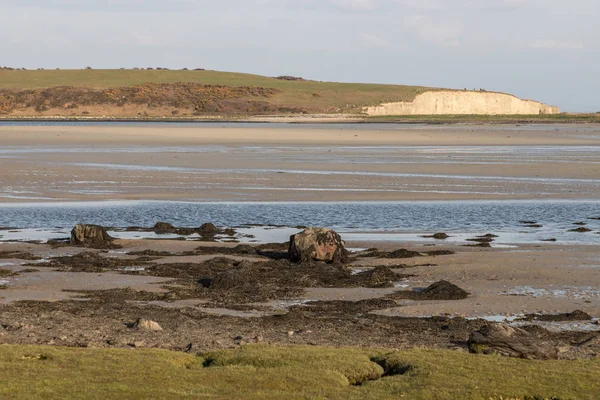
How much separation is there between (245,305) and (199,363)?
4826mm

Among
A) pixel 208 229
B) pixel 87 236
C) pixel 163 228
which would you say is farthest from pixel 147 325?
pixel 163 228

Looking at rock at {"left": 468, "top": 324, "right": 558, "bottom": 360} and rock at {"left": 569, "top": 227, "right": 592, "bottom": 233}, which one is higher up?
rock at {"left": 468, "top": 324, "right": 558, "bottom": 360}

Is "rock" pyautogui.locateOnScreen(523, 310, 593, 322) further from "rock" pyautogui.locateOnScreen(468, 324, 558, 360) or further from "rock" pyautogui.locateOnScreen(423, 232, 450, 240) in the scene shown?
"rock" pyautogui.locateOnScreen(423, 232, 450, 240)

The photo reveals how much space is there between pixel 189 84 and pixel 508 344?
156076 mm

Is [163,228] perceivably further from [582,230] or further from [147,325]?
[147,325]

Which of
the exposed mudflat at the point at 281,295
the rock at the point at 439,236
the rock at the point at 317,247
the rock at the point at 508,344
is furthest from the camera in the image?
the rock at the point at 439,236

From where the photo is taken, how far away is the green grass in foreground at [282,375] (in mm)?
8672

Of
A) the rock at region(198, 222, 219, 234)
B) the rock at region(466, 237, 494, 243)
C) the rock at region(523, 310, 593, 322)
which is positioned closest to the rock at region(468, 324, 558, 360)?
the rock at region(523, 310, 593, 322)

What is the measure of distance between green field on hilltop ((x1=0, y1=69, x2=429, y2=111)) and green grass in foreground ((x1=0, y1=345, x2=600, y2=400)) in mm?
141829

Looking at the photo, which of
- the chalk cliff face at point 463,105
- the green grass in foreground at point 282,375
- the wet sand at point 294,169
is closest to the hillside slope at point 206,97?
the chalk cliff face at point 463,105

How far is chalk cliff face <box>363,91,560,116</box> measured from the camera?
15912 centimetres

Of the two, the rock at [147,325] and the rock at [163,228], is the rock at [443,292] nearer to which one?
the rock at [147,325]

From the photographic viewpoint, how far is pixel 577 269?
18.4 metres

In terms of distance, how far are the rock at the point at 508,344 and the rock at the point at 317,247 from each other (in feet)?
25.7
